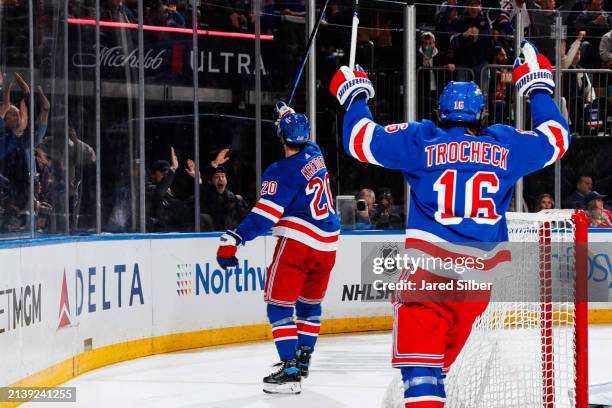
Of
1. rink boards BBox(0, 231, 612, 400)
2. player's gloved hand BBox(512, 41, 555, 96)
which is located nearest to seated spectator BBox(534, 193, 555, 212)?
rink boards BBox(0, 231, 612, 400)

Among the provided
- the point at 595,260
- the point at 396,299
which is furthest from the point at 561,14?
the point at 396,299

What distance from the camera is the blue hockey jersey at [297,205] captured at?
18.2 feet

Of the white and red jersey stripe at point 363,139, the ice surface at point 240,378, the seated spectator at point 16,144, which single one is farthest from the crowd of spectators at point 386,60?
the white and red jersey stripe at point 363,139

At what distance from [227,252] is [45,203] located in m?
0.97

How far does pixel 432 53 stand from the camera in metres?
8.55

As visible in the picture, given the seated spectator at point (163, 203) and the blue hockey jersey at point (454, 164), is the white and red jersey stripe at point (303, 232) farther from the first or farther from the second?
the blue hockey jersey at point (454, 164)

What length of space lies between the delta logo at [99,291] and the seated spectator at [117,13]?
1.57 meters

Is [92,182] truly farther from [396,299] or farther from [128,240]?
[396,299]

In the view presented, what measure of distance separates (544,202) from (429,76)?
56.9 inches

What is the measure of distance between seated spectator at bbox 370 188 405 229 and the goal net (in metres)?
3.65

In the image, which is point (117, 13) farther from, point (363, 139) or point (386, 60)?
point (363, 139)

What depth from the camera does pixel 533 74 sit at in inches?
144

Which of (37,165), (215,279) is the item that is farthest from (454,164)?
(215,279)

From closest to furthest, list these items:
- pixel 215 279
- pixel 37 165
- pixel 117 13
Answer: pixel 37 165
pixel 117 13
pixel 215 279
